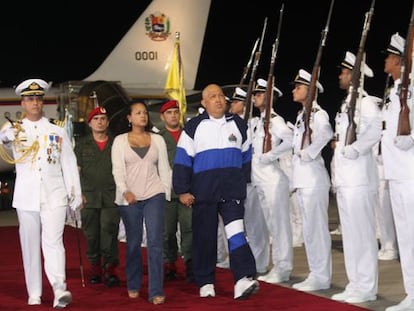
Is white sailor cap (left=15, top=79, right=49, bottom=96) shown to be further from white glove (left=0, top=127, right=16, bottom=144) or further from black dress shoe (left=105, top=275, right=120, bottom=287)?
black dress shoe (left=105, top=275, right=120, bottom=287)

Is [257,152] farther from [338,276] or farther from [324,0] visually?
[324,0]

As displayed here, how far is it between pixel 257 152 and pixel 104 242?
1.56 meters

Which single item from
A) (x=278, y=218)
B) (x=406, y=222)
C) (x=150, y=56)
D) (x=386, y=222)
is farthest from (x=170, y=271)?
(x=150, y=56)

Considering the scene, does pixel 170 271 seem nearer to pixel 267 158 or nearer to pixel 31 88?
pixel 267 158

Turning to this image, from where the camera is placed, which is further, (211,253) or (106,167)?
(106,167)

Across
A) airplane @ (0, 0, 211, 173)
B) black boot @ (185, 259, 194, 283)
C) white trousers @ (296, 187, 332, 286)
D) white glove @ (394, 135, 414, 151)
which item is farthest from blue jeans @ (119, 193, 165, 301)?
airplane @ (0, 0, 211, 173)

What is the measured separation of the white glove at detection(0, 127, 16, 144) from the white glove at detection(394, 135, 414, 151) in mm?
2800

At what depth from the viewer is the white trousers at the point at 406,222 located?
7.90 m

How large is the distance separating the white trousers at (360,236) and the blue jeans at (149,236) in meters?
1.35

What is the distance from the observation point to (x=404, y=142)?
778cm

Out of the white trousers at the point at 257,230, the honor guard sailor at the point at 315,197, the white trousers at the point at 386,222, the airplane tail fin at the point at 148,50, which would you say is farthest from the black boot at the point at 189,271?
the airplane tail fin at the point at 148,50

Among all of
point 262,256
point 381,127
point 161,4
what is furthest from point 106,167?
point 161,4

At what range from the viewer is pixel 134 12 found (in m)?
28.5

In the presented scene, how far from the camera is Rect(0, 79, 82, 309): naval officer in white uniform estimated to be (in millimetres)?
8536
